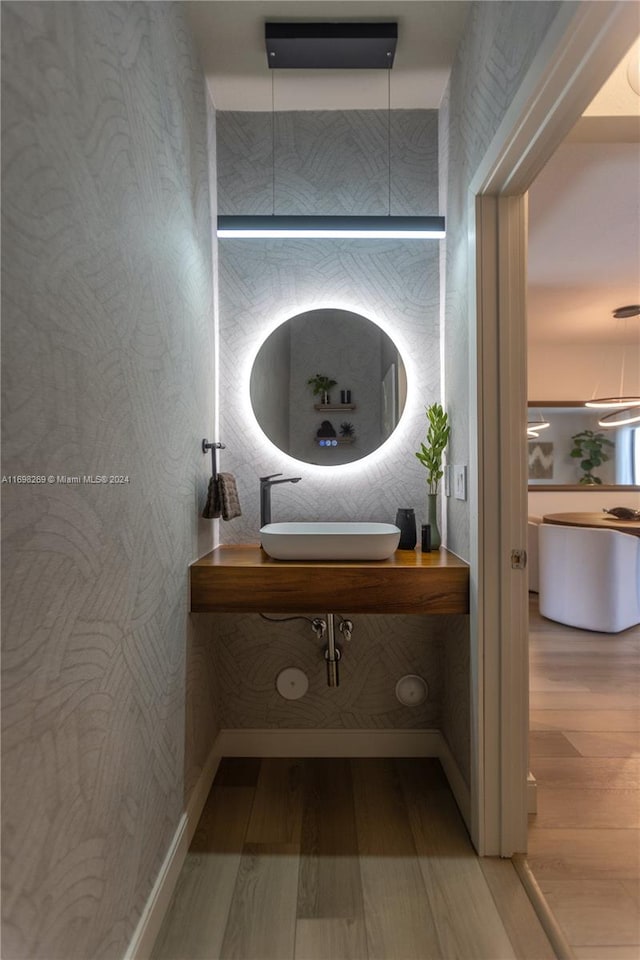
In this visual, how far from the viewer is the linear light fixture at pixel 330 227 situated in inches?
77.7

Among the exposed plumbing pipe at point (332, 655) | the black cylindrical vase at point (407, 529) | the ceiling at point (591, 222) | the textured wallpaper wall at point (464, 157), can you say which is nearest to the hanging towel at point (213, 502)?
the exposed plumbing pipe at point (332, 655)

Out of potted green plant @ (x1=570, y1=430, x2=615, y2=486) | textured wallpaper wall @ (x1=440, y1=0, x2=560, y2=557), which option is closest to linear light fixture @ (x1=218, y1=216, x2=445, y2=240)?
textured wallpaper wall @ (x1=440, y1=0, x2=560, y2=557)

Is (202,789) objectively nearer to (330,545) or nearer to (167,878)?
(167,878)

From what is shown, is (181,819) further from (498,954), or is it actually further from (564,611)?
(564,611)

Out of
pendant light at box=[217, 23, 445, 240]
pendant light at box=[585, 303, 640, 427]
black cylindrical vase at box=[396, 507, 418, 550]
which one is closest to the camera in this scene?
pendant light at box=[217, 23, 445, 240]

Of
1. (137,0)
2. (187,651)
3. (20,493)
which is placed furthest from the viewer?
(187,651)

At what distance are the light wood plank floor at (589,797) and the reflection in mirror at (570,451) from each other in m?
2.71

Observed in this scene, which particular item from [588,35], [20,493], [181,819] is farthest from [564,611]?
[20,493]

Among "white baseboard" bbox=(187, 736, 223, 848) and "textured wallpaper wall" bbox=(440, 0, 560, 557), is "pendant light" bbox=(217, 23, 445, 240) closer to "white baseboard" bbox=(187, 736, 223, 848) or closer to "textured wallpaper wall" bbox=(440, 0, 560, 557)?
"textured wallpaper wall" bbox=(440, 0, 560, 557)

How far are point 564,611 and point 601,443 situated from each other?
8.45ft

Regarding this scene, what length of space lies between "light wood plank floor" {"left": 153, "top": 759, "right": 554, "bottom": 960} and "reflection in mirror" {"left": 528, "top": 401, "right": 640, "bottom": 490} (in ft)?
14.4

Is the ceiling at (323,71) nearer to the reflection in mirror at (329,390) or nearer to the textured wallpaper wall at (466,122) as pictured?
the textured wallpaper wall at (466,122)

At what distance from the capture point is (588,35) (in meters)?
1.04

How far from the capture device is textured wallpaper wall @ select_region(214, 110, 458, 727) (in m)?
2.21
